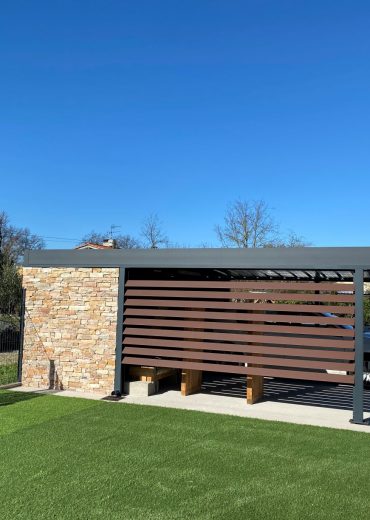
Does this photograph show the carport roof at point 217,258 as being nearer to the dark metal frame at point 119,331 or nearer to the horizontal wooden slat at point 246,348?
the dark metal frame at point 119,331

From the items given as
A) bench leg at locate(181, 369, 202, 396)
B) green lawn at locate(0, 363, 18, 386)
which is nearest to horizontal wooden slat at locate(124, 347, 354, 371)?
bench leg at locate(181, 369, 202, 396)

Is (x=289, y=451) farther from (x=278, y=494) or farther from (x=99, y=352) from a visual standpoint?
(x=99, y=352)

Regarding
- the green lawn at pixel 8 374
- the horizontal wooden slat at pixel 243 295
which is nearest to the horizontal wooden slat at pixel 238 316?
the horizontal wooden slat at pixel 243 295

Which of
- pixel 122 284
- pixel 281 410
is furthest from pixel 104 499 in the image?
pixel 122 284

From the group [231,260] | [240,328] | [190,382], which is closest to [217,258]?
[231,260]

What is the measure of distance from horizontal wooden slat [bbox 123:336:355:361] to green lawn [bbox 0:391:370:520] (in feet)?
4.28

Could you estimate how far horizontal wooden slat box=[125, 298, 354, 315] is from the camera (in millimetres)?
8195

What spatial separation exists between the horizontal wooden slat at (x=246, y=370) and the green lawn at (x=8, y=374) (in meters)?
3.03

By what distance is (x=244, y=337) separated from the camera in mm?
8766

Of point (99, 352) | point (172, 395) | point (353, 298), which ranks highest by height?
point (353, 298)

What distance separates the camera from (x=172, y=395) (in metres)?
9.72

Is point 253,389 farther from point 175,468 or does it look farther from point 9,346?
point 9,346

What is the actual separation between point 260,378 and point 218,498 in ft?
16.5

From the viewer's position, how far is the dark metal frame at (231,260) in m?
7.87
